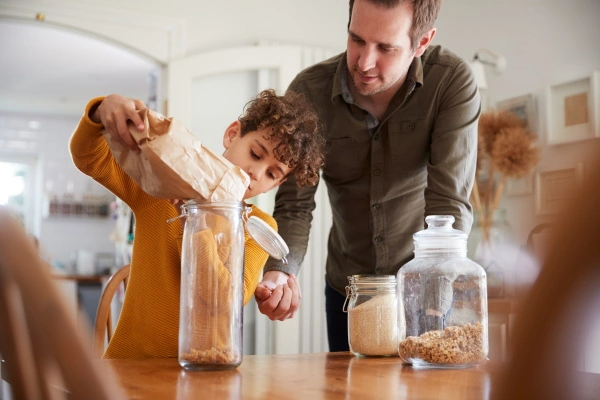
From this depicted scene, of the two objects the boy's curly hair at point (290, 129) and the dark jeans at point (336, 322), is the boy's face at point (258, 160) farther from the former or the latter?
the dark jeans at point (336, 322)

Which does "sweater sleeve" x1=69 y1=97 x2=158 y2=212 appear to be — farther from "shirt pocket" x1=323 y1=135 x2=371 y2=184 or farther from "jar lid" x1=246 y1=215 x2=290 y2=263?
"shirt pocket" x1=323 y1=135 x2=371 y2=184

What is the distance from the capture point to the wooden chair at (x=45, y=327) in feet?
1.31

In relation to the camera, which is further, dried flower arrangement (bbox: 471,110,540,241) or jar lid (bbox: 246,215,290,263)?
dried flower arrangement (bbox: 471,110,540,241)

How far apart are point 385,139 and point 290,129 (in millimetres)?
482

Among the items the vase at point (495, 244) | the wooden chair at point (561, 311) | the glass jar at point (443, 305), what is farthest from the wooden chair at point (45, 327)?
the vase at point (495, 244)

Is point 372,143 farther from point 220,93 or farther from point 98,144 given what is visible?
point 220,93

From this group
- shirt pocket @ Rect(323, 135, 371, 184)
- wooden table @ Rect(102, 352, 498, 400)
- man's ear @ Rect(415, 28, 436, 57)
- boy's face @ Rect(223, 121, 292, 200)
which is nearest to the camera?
wooden table @ Rect(102, 352, 498, 400)

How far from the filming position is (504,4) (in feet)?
12.0

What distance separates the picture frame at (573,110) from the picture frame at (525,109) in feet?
0.36

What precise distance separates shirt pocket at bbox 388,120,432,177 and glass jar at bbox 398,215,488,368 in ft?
2.17

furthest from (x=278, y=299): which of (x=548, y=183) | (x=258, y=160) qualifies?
(x=548, y=183)

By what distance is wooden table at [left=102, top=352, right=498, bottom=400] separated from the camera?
0.73 m

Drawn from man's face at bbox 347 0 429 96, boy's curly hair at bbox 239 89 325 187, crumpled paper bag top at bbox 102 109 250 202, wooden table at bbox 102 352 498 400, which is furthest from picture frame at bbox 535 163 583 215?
crumpled paper bag top at bbox 102 109 250 202

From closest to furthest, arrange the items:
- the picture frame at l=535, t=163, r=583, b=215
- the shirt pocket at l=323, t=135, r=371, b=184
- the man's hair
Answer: the man's hair → the shirt pocket at l=323, t=135, r=371, b=184 → the picture frame at l=535, t=163, r=583, b=215
